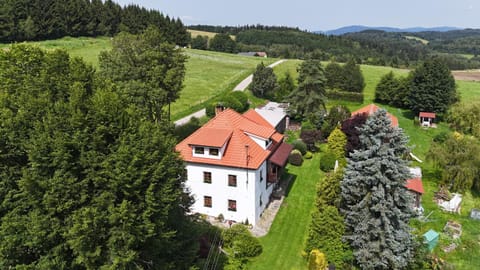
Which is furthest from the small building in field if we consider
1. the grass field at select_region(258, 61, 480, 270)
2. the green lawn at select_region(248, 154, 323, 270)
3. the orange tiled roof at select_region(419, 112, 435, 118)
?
the green lawn at select_region(248, 154, 323, 270)

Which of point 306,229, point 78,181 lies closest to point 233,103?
point 306,229

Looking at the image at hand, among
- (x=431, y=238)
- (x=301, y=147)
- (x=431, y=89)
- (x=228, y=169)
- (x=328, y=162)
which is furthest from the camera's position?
(x=431, y=89)

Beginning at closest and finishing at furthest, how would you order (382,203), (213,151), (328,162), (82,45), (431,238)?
(382,203), (431,238), (213,151), (328,162), (82,45)

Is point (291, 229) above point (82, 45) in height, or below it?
below

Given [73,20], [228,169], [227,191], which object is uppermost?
[73,20]

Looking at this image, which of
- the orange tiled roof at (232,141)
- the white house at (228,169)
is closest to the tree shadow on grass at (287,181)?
the white house at (228,169)

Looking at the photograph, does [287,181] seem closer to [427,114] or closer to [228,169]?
[228,169]

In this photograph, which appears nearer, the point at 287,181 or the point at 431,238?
the point at 431,238
